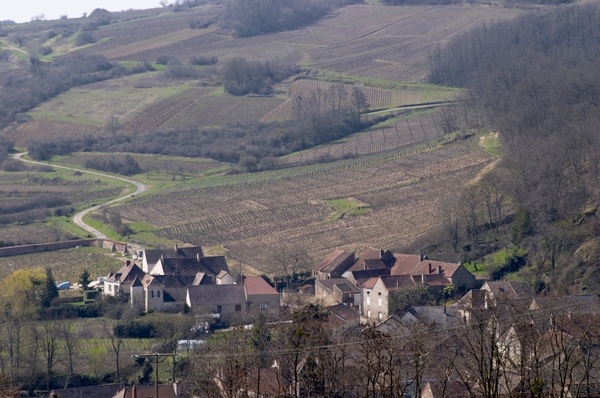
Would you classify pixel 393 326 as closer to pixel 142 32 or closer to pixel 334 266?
pixel 334 266

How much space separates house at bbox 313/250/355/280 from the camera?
58.3m

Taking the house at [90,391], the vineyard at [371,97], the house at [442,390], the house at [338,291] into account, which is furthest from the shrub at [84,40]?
the house at [442,390]

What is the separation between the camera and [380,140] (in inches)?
3971

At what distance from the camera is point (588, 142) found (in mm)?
62750

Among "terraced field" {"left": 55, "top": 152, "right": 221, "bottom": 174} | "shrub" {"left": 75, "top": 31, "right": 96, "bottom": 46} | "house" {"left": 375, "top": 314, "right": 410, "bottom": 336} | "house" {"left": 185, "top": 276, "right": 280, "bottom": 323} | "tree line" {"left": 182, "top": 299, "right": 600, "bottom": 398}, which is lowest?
"terraced field" {"left": 55, "top": 152, "right": 221, "bottom": 174}

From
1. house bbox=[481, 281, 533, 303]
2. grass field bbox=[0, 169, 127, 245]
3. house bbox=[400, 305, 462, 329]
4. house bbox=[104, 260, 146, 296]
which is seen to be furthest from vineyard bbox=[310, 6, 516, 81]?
house bbox=[400, 305, 462, 329]

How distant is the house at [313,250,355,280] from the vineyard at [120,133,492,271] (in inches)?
119

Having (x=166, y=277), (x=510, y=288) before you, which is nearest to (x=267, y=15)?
(x=166, y=277)

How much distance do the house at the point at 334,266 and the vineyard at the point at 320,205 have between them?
3.03 m

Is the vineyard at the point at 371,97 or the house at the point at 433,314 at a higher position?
the house at the point at 433,314

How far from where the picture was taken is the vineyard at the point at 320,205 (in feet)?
222

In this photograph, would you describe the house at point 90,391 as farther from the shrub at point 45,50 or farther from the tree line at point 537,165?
the shrub at point 45,50

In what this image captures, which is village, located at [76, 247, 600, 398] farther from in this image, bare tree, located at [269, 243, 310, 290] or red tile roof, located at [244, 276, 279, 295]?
bare tree, located at [269, 243, 310, 290]

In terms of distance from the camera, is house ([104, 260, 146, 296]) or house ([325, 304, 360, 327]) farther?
house ([104, 260, 146, 296])
